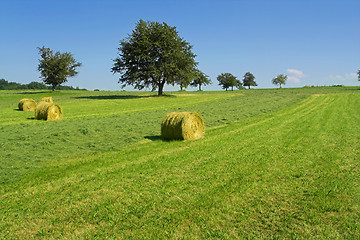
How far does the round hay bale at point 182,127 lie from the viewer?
12.4 metres

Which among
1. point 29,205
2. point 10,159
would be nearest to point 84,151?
point 10,159

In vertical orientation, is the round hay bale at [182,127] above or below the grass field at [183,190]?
above

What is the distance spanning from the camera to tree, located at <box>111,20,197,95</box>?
49347 millimetres

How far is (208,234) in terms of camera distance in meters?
4.59

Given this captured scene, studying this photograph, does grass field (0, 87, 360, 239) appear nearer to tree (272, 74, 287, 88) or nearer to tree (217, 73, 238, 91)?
tree (217, 73, 238, 91)

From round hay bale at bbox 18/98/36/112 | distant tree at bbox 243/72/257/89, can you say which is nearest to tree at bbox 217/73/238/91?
distant tree at bbox 243/72/257/89

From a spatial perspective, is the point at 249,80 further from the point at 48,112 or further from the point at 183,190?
the point at 183,190

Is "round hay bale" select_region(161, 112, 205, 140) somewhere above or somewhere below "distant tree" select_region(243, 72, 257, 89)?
below

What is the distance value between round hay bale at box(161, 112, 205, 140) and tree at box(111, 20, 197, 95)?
1431 inches

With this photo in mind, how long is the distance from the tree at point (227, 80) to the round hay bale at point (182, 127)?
322 ft

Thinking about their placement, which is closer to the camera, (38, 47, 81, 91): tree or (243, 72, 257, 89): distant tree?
(38, 47, 81, 91): tree

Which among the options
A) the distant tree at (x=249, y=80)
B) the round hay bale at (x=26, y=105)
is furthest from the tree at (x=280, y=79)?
the round hay bale at (x=26, y=105)

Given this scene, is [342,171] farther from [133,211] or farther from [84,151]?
[84,151]

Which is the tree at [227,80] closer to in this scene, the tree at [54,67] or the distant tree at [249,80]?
the distant tree at [249,80]
